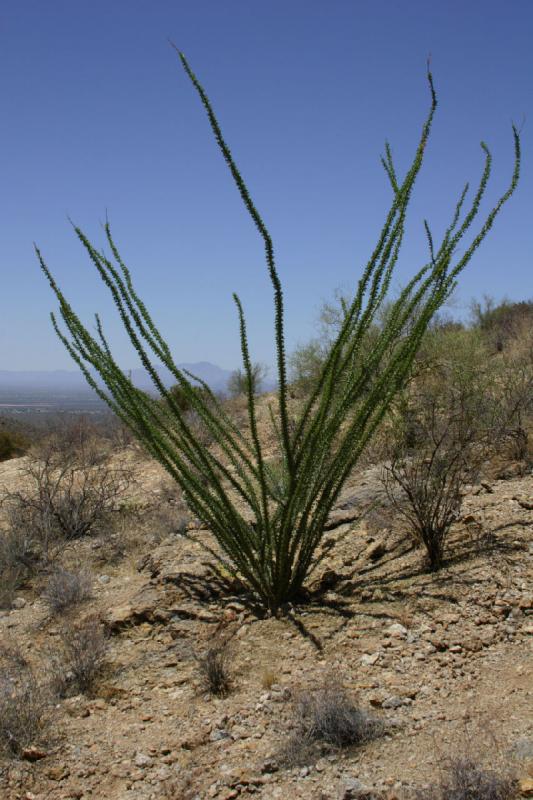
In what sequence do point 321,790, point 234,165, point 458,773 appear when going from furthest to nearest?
point 234,165
point 321,790
point 458,773

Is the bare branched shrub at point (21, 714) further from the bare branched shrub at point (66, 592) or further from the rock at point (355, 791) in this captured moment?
the rock at point (355, 791)

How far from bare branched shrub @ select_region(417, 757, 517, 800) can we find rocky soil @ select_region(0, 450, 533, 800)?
7 centimetres

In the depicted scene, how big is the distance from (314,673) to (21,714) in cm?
152

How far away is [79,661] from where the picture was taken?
3.88m

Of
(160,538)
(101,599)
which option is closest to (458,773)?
(101,599)

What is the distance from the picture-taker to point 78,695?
12.4 feet

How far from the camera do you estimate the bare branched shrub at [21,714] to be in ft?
10.5

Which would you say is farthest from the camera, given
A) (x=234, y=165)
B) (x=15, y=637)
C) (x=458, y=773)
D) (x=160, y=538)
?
(x=160, y=538)

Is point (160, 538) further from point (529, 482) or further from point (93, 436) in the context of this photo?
point (93, 436)

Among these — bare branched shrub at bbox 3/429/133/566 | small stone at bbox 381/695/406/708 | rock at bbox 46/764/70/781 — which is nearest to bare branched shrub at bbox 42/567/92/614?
bare branched shrub at bbox 3/429/133/566

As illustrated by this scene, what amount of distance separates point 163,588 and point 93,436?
30.1 ft

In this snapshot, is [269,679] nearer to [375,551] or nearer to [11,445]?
[375,551]

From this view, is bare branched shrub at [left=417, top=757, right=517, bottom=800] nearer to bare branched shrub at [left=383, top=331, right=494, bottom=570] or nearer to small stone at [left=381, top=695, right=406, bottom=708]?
small stone at [left=381, top=695, right=406, bottom=708]

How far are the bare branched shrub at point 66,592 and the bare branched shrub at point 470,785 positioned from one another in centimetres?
349
